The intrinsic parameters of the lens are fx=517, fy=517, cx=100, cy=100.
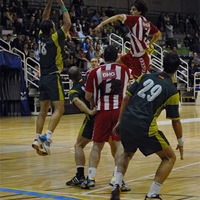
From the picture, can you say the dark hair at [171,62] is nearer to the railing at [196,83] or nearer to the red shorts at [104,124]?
the red shorts at [104,124]

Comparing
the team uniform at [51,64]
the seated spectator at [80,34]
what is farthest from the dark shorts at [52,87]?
the seated spectator at [80,34]

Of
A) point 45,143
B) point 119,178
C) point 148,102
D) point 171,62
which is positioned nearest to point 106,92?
point 148,102

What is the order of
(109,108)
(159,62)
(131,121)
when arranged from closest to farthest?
(131,121), (109,108), (159,62)

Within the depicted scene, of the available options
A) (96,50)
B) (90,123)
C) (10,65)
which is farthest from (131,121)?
(96,50)

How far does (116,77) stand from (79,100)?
67 centimetres

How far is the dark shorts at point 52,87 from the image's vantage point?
27.6ft

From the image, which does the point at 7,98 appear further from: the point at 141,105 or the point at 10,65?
the point at 141,105

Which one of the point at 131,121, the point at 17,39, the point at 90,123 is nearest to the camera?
the point at 131,121

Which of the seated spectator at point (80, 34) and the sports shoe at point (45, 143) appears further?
the seated spectator at point (80, 34)

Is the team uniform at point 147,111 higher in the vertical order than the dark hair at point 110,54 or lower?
lower

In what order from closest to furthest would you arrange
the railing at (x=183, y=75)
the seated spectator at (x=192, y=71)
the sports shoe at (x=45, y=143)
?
the sports shoe at (x=45, y=143) < the railing at (x=183, y=75) < the seated spectator at (x=192, y=71)

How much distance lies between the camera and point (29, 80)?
18.6m

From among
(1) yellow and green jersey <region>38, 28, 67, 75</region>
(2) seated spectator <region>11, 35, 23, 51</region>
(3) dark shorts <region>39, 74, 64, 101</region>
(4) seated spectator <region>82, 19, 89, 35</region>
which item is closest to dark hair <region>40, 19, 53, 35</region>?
(1) yellow and green jersey <region>38, 28, 67, 75</region>

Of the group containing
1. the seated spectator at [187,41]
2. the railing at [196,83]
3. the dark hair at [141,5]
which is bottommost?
the railing at [196,83]
